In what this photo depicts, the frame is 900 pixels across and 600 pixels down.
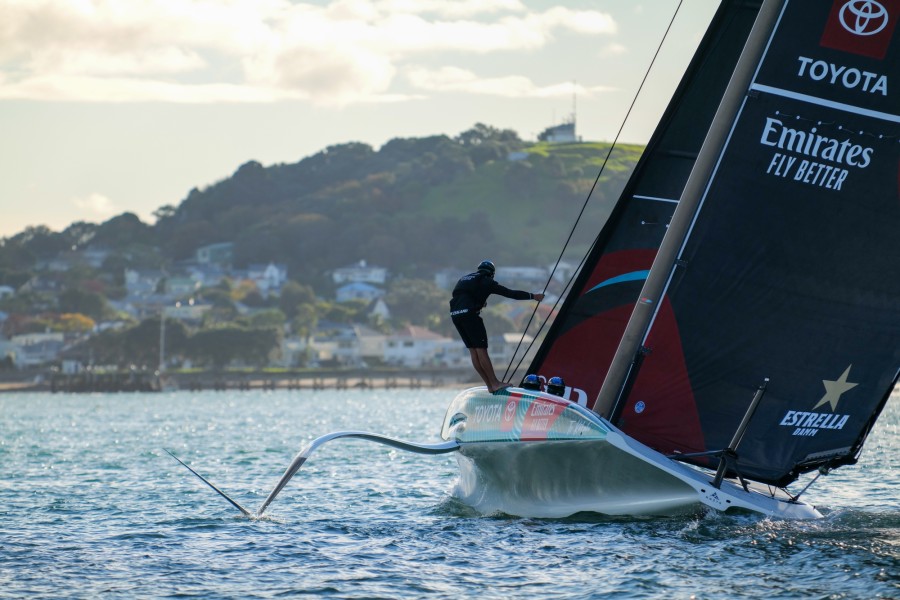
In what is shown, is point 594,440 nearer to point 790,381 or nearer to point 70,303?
point 790,381

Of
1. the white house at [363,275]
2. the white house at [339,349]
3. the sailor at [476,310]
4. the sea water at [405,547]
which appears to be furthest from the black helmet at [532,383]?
the white house at [363,275]

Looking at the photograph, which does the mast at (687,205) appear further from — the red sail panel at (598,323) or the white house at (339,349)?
the white house at (339,349)

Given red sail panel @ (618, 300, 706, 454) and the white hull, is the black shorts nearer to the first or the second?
the white hull

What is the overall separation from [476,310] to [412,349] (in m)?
135

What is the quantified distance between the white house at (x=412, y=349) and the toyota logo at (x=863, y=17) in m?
135

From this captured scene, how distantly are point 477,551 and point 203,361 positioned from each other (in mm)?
127934

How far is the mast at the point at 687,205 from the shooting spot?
13.3m

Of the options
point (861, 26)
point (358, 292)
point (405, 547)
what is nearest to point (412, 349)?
point (358, 292)

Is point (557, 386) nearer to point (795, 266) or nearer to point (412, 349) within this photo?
point (795, 266)

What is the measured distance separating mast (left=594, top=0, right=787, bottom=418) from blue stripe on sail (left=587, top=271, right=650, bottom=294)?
195cm

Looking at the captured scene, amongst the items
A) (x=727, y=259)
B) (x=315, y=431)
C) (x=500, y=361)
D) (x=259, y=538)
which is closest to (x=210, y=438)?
(x=315, y=431)

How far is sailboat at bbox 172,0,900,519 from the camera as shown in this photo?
1329cm

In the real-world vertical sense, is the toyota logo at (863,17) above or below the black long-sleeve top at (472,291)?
above

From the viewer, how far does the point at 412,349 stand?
14950 cm
